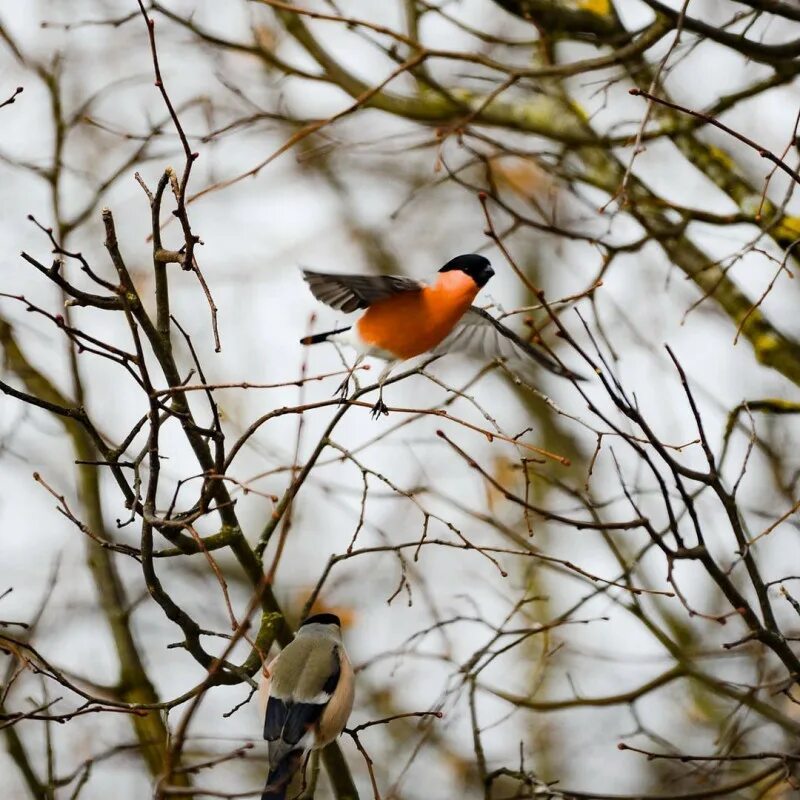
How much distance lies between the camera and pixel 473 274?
3436 mm

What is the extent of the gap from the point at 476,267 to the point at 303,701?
1498 millimetres

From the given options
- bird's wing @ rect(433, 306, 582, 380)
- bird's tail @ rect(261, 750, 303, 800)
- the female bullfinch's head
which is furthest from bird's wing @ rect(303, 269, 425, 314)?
bird's tail @ rect(261, 750, 303, 800)

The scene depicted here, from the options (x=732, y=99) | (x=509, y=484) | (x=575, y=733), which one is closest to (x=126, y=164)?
(x=732, y=99)

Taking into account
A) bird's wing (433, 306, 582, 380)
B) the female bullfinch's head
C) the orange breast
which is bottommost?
the orange breast

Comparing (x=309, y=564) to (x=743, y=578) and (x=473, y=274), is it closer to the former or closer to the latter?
(x=743, y=578)

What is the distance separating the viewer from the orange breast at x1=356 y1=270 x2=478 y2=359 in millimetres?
3402

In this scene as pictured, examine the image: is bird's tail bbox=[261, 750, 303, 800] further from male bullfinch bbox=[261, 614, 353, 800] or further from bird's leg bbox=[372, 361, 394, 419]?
bird's leg bbox=[372, 361, 394, 419]

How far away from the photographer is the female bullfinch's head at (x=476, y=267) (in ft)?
11.2

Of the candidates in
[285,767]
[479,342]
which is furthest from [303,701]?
[479,342]

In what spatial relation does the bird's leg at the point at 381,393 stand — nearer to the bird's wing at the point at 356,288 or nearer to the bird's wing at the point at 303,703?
the bird's wing at the point at 356,288

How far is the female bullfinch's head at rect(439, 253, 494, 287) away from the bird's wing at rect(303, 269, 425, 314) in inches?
5.9

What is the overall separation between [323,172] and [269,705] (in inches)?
256

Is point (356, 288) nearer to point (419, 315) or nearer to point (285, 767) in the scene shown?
point (419, 315)

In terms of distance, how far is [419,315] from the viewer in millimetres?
3424
